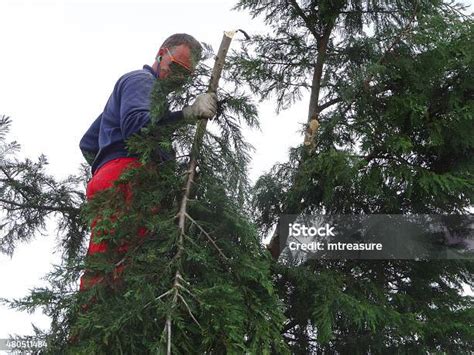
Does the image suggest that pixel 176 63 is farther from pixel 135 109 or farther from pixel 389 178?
pixel 389 178

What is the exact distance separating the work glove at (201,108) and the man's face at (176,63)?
143 mm

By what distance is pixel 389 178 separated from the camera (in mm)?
3092

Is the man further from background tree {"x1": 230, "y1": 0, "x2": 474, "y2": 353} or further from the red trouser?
background tree {"x1": 230, "y1": 0, "x2": 474, "y2": 353}

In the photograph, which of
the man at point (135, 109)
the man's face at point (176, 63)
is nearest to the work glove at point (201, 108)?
the man at point (135, 109)

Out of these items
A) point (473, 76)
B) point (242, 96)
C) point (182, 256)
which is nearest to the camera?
point (182, 256)

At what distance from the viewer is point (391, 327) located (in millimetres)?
2873

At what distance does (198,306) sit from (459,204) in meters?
1.69

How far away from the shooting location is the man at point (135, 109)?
2.73 metres

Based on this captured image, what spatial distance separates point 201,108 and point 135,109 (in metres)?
0.31

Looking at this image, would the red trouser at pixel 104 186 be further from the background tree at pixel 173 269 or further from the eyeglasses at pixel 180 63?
the eyeglasses at pixel 180 63

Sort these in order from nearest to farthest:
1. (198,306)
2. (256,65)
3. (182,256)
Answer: (198,306)
(182,256)
(256,65)

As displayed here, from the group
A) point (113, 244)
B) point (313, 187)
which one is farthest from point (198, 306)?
point (313, 187)

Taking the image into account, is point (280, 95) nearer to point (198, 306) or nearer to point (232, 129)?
point (232, 129)

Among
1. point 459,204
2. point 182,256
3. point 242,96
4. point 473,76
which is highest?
point 473,76
